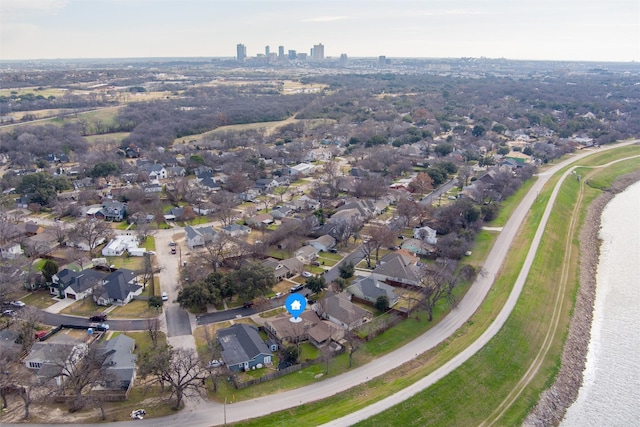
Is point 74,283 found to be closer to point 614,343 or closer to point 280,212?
point 280,212

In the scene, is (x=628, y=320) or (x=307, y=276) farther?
(x=307, y=276)

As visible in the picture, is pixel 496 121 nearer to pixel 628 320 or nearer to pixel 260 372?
pixel 628 320

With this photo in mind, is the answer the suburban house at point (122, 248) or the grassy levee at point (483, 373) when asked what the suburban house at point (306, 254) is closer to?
the suburban house at point (122, 248)

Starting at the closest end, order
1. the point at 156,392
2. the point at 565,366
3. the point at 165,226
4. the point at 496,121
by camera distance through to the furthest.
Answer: the point at 156,392
the point at 565,366
the point at 165,226
the point at 496,121

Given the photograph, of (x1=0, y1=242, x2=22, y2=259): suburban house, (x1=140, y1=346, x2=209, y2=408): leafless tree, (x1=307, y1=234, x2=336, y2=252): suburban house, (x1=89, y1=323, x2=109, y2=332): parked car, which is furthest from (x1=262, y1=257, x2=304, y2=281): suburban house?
(x1=0, y1=242, x2=22, y2=259): suburban house

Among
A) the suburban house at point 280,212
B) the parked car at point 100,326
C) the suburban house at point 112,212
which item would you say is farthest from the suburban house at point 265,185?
the parked car at point 100,326

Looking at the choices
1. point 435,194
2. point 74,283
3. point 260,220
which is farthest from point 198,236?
point 435,194

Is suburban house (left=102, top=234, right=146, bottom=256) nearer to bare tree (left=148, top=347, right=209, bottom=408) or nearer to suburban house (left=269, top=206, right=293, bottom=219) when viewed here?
suburban house (left=269, top=206, right=293, bottom=219)

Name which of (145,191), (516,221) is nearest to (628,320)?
(516,221)
